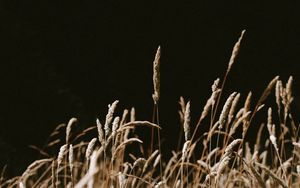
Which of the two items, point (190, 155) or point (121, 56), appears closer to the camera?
point (190, 155)

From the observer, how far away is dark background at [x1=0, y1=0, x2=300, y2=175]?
13.7 feet

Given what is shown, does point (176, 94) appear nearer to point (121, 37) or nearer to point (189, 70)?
point (189, 70)

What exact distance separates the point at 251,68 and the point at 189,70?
0.59 meters

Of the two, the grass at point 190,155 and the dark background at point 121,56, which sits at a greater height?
the dark background at point 121,56

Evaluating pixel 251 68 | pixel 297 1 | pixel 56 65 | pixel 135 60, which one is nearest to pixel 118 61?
pixel 135 60

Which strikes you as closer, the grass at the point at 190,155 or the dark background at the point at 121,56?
the grass at the point at 190,155

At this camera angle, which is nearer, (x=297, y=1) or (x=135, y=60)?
A: (x=135, y=60)

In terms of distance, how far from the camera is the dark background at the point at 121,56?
418 centimetres

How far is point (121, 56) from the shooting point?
15.0ft

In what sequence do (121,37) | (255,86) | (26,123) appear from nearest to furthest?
(26,123) → (121,37) → (255,86)

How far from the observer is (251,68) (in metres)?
4.99

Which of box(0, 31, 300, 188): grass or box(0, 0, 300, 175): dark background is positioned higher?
box(0, 0, 300, 175): dark background

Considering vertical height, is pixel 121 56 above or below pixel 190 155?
above

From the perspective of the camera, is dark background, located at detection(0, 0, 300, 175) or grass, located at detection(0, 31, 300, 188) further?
dark background, located at detection(0, 0, 300, 175)
